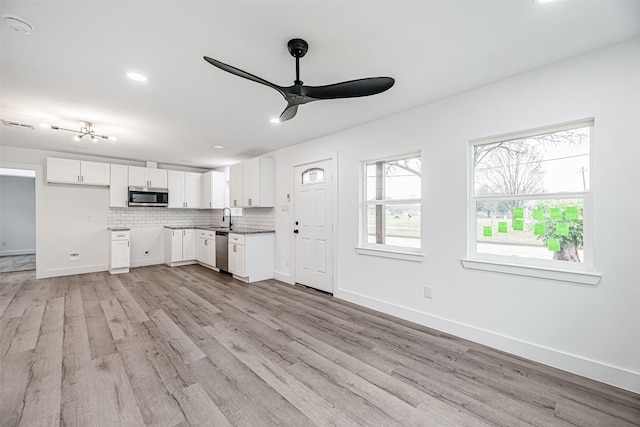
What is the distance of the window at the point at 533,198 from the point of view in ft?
7.34

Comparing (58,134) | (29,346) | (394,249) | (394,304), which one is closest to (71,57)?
(29,346)

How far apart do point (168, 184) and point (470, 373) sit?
22.4ft

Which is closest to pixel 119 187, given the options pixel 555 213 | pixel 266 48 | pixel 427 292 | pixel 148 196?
pixel 148 196

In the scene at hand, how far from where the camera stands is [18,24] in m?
1.76

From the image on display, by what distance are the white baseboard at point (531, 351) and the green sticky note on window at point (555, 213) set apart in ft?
3.68

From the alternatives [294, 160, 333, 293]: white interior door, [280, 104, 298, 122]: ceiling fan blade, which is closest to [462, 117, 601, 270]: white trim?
[280, 104, 298, 122]: ceiling fan blade

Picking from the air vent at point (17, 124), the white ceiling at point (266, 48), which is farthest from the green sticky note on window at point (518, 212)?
the air vent at point (17, 124)

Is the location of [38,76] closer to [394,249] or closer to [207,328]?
[207,328]

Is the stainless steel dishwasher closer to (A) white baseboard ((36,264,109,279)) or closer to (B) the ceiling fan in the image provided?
(A) white baseboard ((36,264,109,279))

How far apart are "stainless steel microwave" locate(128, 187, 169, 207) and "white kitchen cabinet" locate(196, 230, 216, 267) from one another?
3.58 feet

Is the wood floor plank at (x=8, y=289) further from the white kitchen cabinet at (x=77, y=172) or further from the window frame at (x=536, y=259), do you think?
the window frame at (x=536, y=259)

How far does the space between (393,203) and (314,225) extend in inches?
58.1

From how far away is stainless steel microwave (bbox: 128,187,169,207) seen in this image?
5949 millimetres

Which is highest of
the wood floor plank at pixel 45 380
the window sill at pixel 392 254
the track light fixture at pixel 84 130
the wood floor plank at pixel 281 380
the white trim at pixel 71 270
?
the track light fixture at pixel 84 130
